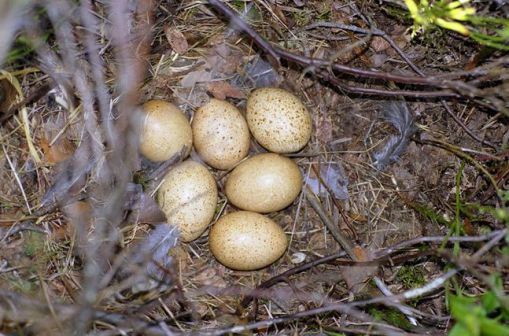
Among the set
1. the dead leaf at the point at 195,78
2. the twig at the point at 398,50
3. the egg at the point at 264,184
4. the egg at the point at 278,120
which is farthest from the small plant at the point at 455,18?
the dead leaf at the point at 195,78

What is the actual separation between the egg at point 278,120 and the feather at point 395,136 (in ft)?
1.14

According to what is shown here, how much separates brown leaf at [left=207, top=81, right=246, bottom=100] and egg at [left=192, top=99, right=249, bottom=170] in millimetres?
98

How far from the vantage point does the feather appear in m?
2.66

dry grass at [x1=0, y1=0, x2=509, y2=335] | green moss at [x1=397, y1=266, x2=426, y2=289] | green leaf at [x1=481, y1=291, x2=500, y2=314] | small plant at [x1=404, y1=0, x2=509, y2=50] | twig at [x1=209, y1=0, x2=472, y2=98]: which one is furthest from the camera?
green moss at [x1=397, y1=266, x2=426, y2=289]

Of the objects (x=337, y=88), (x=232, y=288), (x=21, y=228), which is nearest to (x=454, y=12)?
(x=337, y=88)

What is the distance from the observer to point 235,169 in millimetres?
2557

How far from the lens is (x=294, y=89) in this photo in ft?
8.86

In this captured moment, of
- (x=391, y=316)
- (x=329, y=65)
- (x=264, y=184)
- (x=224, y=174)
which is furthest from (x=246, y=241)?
(x=329, y=65)

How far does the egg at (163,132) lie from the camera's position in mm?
2449

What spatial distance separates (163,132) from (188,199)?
0.91 feet

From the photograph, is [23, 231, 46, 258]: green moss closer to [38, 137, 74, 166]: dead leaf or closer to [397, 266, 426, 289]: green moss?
[38, 137, 74, 166]: dead leaf

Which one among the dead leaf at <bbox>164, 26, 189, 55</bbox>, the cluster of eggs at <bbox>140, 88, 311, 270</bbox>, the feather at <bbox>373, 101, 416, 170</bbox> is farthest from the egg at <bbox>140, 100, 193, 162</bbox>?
the feather at <bbox>373, 101, 416, 170</bbox>

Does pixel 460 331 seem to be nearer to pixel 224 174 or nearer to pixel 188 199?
pixel 188 199

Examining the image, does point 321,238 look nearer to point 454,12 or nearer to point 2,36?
point 454,12
